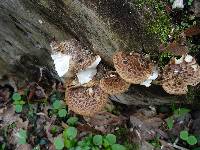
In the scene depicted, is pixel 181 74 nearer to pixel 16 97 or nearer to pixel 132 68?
pixel 132 68

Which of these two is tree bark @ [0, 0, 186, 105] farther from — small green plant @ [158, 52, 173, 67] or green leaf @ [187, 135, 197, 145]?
green leaf @ [187, 135, 197, 145]

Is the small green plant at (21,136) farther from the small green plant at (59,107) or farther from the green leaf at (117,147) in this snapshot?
the green leaf at (117,147)

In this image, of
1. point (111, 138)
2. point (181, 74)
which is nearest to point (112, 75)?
point (181, 74)

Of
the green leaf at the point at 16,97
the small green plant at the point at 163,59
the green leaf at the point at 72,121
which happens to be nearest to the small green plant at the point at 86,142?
the green leaf at the point at 72,121

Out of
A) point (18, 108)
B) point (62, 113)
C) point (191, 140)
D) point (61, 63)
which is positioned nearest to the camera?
point (61, 63)

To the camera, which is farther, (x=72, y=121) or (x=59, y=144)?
(x=72, y=121)

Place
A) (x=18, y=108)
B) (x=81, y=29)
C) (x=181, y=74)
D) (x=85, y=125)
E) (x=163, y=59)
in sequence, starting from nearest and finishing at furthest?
(x=181, y=74) → (x=163, y=59) → (x=81, y=29) → (x=85, y=125) → (x=18, y=108)
